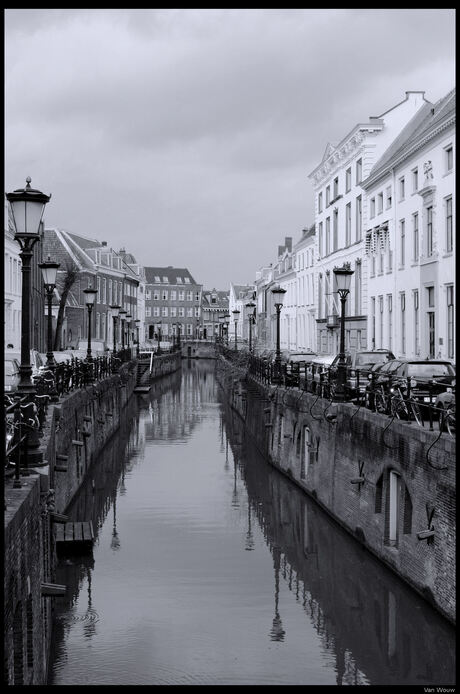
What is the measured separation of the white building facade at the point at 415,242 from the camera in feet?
102

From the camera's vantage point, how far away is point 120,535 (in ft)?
67.4

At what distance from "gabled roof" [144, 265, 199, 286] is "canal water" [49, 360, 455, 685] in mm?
132329

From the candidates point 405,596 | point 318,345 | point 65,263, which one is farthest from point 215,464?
point 65,263

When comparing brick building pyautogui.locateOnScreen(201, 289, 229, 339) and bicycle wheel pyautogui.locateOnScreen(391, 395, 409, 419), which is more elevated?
brick building pyautogui.locateOnScreen(201, 289, 229, 339)

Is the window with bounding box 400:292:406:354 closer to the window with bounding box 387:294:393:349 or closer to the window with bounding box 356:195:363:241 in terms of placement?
the window with bounding box 387:294:393:349

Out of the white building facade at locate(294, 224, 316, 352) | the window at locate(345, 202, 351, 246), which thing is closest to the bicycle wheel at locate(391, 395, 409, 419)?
the window at locate(345, 202, 351, 246)

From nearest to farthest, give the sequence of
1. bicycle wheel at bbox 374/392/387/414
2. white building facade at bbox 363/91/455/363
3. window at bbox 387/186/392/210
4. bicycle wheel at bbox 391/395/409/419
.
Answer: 1. bicycle wheel at bbox 391/395/409/419
2. bicycle wheel at bbox 374/392/387/414
3. white building facade at bbox 363/91/455/363
4. window at bbox 387/186/392/210

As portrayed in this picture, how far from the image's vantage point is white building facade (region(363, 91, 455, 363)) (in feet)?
102

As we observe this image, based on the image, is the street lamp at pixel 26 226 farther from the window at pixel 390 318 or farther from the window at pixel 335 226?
the window at pixel 335 226

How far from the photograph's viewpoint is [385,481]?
16.5 m

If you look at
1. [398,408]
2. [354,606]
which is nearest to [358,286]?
[398,408]

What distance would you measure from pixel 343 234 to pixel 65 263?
32395 mm

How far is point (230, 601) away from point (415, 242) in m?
23.5

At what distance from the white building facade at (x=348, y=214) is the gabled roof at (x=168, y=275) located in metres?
98.8
